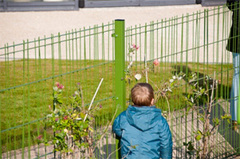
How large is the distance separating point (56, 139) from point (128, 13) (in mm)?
9672

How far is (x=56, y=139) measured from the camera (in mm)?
3674

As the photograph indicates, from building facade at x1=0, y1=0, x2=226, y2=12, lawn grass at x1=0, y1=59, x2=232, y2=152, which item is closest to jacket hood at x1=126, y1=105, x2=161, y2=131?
lawn grass at x1=0, y1=59, x2=232, y2=152

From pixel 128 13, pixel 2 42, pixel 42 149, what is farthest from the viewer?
pixel 128 13

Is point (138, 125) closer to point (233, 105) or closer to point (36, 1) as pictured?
point (233, 105)

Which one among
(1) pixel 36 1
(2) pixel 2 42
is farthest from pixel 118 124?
(1) pixel 36 1

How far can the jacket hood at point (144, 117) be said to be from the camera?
→ 349 cm

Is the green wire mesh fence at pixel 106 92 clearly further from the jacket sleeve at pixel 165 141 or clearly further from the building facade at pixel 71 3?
the building facade at pixel 71 3

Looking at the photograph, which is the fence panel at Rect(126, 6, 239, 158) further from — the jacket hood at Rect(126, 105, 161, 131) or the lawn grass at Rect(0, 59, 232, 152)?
the jacket hood at Rect(126, 105, 161, 131)

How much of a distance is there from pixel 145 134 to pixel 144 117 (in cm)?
13

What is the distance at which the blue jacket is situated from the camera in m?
3.50

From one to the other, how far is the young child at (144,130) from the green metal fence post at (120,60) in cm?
56

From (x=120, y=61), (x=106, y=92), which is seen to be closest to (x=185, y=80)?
(x=106, y=92)

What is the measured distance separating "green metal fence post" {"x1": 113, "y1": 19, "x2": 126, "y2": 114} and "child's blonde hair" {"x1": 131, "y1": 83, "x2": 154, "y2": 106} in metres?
Answer: 0.56

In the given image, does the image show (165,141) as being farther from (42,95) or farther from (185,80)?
(185,80)
